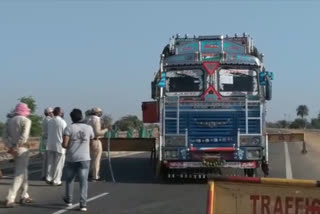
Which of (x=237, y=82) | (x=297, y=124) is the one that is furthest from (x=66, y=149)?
(x=297, y=124)

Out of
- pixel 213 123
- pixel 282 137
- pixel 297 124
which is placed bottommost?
pixel 282 137

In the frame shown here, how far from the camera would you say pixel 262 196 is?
7074mm

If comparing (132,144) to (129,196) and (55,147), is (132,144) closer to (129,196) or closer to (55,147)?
(55,147)

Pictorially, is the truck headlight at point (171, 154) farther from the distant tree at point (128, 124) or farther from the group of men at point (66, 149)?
the distant tree at point (128, 124)

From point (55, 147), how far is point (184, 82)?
3596 mm

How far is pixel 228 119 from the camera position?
1457cm

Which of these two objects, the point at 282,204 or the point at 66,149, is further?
the point at 66,149

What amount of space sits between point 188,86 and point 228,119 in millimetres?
1321

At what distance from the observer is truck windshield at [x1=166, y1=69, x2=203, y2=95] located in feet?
49.1

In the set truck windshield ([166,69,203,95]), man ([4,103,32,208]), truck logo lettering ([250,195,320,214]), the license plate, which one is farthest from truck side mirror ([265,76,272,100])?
truck logo lettering ([250,195,320,214])

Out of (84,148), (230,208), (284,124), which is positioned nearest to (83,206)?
(84,148)

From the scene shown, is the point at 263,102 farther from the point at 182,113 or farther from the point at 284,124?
the point at 284,124

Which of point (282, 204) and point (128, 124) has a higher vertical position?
point (128, 124)

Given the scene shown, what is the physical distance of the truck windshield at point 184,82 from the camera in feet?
49.1
